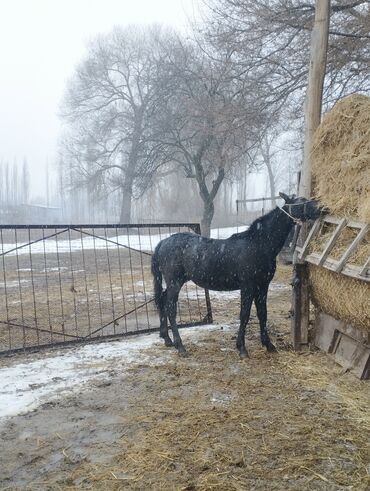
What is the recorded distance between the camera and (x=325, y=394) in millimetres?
4426

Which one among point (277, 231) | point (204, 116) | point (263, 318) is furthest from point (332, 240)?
point (204, 116)

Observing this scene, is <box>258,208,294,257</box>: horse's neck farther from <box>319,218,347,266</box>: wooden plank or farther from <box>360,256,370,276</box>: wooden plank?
<box>360,256,370,276</box>: wooden plank

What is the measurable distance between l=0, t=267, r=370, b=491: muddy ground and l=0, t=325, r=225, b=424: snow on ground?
93 mm

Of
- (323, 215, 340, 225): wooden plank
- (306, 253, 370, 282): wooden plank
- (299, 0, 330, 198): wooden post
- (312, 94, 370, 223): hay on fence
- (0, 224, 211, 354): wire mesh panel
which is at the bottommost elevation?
(0, 224, 211, 354): wire mesh panel

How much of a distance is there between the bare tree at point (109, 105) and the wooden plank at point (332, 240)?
23.9 m

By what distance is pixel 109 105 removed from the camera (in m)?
32.3

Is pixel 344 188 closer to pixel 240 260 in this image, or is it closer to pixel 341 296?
pixel 341 296

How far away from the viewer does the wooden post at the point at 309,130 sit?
577 cm

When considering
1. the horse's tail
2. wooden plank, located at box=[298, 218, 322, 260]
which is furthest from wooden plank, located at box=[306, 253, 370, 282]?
the horse's tail

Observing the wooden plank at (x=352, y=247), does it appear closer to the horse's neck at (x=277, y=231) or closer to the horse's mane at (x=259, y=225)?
the horse's neck at (x=277, y=231)

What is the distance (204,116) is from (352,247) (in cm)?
1076

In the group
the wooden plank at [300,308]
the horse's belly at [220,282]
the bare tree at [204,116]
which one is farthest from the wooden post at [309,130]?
the bare tree at [204,116]

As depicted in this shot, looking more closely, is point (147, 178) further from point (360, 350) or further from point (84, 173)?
point (360, 350)

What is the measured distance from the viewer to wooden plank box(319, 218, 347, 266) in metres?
Result: 4.73
